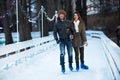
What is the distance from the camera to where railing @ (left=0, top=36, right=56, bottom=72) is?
13.6 meters

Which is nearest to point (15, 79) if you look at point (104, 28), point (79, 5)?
point (79, 5)

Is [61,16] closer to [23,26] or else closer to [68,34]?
[68,34]

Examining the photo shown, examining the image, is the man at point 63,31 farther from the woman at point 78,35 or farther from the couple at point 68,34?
the woman at point 78,35

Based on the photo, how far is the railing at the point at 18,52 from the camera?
44.6ft

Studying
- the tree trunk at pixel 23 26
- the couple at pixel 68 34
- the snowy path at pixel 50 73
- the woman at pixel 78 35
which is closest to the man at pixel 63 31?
the couple at pixel 68 34

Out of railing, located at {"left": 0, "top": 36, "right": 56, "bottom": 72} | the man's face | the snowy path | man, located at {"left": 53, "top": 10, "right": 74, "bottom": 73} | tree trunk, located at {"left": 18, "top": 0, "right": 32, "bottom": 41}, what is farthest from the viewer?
tree trunk, located at {"left": 18, "top": 0, "right": 32, "bottom": 41}

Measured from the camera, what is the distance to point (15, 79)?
39.7 ft

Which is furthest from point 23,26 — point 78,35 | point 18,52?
point 78,35

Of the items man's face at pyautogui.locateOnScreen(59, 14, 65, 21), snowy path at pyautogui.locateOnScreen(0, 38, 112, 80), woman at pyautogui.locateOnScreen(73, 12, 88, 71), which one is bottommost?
snowy path at pyautogui.locateOnScreen(0, 38, 112, 80)

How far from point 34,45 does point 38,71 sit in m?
5.74

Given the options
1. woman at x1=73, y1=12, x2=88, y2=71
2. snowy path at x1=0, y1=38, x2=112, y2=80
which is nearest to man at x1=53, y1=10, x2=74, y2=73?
woman at x1=73, y1=12, x2=88, y2=71

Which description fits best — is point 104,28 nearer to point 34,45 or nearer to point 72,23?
point 34,45

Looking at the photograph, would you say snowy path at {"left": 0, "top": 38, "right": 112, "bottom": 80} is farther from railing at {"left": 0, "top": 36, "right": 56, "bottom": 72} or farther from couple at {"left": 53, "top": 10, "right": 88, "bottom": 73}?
couple at {"left": 53, "top": 10, "right": 88, "bottom": 73}

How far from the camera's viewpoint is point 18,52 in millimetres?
15766
